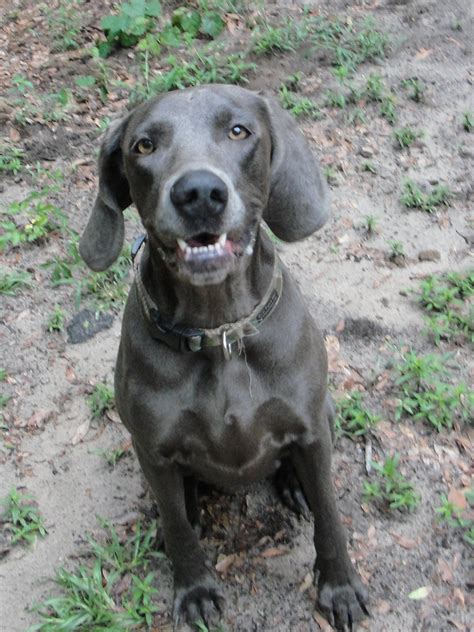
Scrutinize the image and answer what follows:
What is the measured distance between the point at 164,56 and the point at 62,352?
3238 millimetres

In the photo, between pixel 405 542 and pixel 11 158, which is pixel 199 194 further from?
pixel 11 158

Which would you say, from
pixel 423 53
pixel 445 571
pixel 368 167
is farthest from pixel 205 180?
pixel 423 53

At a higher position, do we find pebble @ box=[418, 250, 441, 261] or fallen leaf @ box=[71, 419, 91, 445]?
pebble @ box=[418, 250, 441, 261]

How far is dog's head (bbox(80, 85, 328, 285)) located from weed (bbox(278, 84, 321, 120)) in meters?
3.10

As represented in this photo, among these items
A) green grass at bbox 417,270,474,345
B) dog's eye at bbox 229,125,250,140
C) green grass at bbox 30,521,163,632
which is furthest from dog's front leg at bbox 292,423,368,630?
green grass at bbox 417,270,474,345

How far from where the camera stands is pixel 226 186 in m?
2.41

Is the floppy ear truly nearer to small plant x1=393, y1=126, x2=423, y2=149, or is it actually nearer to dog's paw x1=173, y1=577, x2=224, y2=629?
dog's paw x1=173, y1=577, x2=224, y2=629

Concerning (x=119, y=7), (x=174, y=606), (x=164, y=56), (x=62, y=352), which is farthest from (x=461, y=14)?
(x=174, y=606)

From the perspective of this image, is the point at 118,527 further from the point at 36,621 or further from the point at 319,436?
the point at 319,436

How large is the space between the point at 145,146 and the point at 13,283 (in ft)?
8.22

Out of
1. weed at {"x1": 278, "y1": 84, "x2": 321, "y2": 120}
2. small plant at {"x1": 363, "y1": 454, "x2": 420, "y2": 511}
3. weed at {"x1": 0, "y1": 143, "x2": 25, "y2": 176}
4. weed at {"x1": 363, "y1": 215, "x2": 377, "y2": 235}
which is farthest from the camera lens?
weed at {"x1": 278, "y1": 84, "x2": 321, "y2": 120}

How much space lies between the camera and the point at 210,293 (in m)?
2.80

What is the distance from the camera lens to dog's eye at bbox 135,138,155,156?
8.83 ft

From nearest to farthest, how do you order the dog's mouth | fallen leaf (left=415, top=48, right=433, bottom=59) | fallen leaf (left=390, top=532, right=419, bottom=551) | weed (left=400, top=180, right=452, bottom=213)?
the dog's mouth < fallen leaf (left=390, top=532, right=419, bottom=551) < weed (left=400, top=180, right=452, bottom=213) < fallen leaf (left=415, top=48, right=433, bottom=59)
